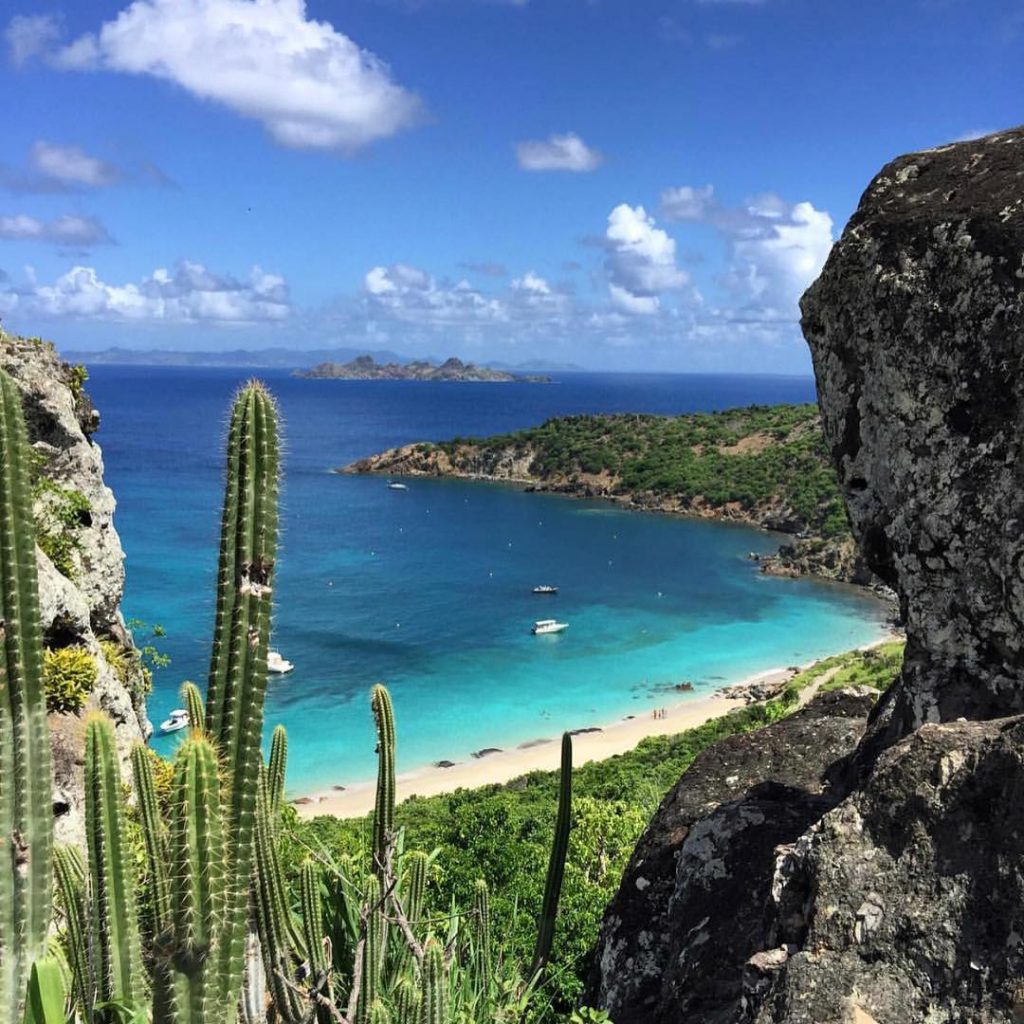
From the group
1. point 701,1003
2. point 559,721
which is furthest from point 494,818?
point 559,721

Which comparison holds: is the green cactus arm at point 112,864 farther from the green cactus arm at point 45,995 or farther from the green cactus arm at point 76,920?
the green cactus arm at point 76,920

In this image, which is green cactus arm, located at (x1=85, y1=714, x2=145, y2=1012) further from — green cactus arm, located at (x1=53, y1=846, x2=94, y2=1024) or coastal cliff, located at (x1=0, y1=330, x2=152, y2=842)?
coastal cliff, located at (x1=0, y1=330, x2=152, y2=842)

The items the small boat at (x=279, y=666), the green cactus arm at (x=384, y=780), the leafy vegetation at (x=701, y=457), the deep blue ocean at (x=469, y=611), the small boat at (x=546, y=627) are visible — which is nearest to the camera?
the green cactus arm at (x=384, y=780)

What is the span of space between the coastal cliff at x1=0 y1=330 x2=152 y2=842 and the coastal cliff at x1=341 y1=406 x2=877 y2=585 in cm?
6017

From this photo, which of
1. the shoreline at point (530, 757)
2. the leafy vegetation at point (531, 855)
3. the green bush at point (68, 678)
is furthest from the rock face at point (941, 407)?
the shoreline at point (530, 757)

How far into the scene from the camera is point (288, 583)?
6247cm

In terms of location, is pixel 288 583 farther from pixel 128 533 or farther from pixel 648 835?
pixel 648 835

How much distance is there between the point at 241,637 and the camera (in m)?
4.02

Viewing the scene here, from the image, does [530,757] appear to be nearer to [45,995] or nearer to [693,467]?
[45,995]

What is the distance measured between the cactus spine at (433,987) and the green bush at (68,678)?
7457 mm

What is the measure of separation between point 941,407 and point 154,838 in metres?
5.87

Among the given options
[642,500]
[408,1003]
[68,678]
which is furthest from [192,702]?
[642,500]

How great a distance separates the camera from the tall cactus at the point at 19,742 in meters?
4.30

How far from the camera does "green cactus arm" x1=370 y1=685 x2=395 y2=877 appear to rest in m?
7.79
